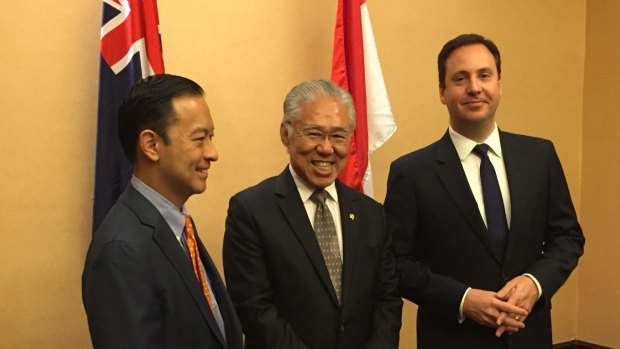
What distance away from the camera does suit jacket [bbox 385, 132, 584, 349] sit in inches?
96.3

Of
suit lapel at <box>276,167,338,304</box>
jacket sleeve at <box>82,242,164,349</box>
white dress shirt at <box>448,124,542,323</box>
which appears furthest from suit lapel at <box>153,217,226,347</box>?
white dress shirt at <box>448,124,542,323</box>

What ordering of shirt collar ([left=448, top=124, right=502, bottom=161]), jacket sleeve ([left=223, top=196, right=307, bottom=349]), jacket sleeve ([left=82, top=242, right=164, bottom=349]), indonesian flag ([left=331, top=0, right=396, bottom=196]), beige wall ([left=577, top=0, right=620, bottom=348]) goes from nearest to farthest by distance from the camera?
jacket sleeve ([left=82, top=242, right=164, bottom=349]) → jacket sleeve ([left=223, top=196, right=307, bottom=349]) → shirt collar ([left=448, top=124, right=502, bottom=161]) → indonesian flag ([left=331, top=0, right=396, bottom=196]) → beige wall ([left=577, top=0, right=620, bottom=348])

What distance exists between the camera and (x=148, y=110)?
5.75ft

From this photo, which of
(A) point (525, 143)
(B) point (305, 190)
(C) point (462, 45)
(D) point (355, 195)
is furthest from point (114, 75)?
(A) point (525, 143)

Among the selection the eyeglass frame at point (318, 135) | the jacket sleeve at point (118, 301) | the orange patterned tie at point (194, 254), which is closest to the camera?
the jacket sleeve at point (118, 301)

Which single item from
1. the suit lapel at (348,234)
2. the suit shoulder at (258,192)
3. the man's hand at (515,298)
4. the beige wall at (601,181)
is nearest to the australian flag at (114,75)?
the suit shoulder at (258,192)

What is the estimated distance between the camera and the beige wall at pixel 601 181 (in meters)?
4.72

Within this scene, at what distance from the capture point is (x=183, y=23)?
3.35 meters

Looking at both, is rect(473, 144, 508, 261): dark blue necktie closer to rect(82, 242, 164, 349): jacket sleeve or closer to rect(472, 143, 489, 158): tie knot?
rect(472, 143, 489, 158): tie knot

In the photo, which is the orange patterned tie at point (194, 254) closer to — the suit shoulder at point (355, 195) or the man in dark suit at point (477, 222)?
the suit shoulder at point (355, 195)

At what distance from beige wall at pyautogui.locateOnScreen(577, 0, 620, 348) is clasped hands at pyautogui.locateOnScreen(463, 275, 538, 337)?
2691 millimetres

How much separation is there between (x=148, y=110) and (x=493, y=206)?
132 centimetres

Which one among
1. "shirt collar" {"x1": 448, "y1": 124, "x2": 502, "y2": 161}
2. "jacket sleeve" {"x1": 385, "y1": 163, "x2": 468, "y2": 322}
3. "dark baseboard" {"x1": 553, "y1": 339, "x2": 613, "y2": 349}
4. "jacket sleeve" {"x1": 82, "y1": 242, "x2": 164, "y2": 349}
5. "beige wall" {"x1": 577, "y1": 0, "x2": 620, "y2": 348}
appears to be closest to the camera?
"jacket sleeve" {"x1": 82, "y1": 242, "x2": 164, "y2": 349}

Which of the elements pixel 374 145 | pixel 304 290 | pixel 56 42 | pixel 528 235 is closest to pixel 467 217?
pixel 528 235
